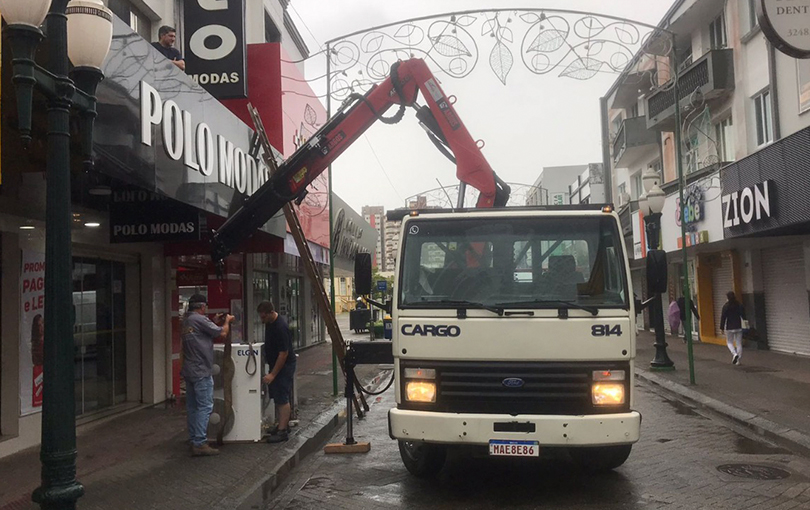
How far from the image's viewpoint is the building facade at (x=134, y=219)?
22.9ft

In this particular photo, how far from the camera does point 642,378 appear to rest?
16.0m

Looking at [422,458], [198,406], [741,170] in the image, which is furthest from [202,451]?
[741,170]

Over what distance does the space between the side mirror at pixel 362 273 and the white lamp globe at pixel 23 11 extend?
11.9 ft

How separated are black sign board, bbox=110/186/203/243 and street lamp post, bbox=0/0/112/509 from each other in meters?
4.84

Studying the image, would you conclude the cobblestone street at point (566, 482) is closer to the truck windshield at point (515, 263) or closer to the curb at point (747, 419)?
the curb at point (747, 419)

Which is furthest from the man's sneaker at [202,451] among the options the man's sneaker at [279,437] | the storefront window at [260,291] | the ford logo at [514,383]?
the storefront window at [260,291]

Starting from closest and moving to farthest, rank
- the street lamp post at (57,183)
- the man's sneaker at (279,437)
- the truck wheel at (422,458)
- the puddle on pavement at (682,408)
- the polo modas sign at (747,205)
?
1. the street lamp post at (57,183)
2. the truck wheel at (422,458)
3. the man's sneaker at (279,437)
4. the puddle on pavement at (682,408)
5. the polo modas sign at (747,205)

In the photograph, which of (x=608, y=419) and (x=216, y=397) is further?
(x=216, y=397)

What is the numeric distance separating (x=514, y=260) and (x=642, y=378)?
10.6 meters

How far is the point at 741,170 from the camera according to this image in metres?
17.7

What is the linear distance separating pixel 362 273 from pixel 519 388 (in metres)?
1.99

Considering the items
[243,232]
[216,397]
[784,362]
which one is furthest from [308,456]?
[784,362]

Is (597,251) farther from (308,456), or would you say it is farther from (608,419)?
(308,456)

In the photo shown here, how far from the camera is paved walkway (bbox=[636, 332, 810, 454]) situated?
964 centimetres
